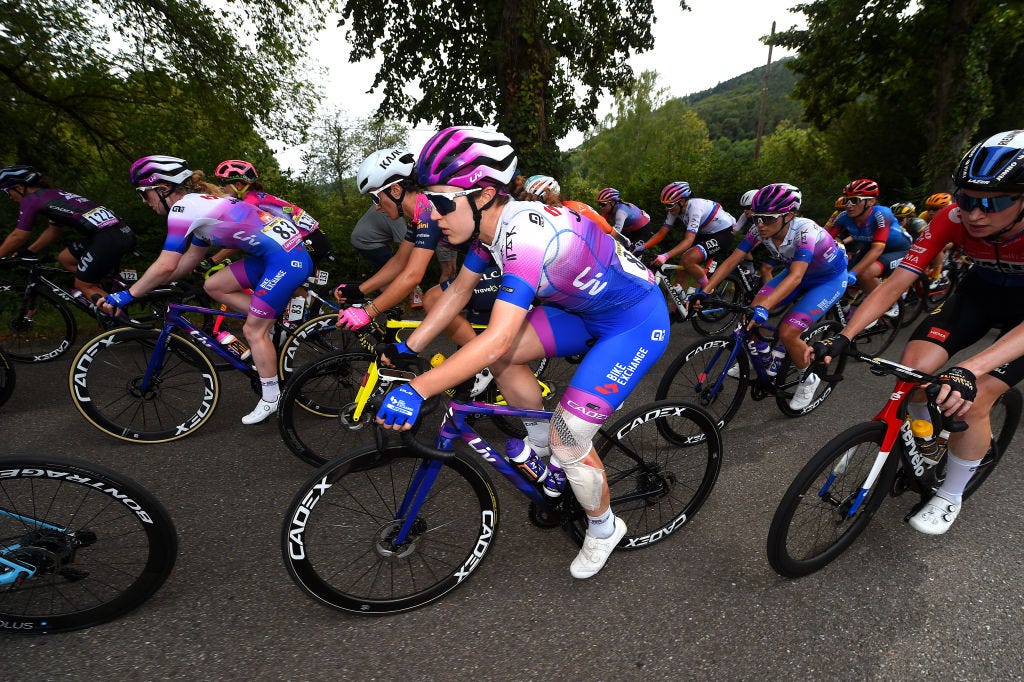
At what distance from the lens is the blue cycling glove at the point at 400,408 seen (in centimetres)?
168

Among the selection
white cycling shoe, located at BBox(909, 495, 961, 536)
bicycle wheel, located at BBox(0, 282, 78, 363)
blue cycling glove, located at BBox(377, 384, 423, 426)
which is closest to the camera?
blue cycling glove, located at BBox(377, 384, 423, 426)

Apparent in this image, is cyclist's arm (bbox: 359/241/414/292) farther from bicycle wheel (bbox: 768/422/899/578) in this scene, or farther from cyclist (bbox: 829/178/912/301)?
cyclist (bbox: 829/178/912/301)

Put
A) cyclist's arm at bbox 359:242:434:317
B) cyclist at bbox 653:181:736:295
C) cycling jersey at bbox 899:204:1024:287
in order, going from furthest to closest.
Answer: cyclist at bbox 653:181:736:295 → cyclist's arm at bbox 359:242:434:317 → cycling jersey at bbox 899:204:1024:287

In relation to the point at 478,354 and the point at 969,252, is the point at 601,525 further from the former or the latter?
the point at 969,252

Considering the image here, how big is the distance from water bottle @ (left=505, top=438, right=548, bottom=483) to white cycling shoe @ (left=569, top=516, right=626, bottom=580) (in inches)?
16.9

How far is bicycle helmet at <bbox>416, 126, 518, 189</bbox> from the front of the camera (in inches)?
77.2

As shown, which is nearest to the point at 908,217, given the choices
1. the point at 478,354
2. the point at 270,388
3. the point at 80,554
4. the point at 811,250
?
the point at 811,250

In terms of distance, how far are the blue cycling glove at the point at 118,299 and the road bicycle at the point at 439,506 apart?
214 centimetres

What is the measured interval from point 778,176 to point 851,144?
42.7ft

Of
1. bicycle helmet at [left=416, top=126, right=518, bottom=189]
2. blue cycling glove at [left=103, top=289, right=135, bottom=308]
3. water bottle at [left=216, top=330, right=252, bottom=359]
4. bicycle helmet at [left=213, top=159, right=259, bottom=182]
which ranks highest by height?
bicycle helmet at [left=213, top=159, right=259, bottom=182]

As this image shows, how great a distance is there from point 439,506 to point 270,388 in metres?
1.99

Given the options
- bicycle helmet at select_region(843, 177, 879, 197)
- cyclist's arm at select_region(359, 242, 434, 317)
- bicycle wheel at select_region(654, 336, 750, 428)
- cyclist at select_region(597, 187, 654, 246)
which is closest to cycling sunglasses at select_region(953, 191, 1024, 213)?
bicycle wheel at select_region(654, 336, 750, 428)

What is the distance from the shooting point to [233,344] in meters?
3.92

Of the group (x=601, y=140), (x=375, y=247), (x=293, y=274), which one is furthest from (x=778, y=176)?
(x=601, y=140)
